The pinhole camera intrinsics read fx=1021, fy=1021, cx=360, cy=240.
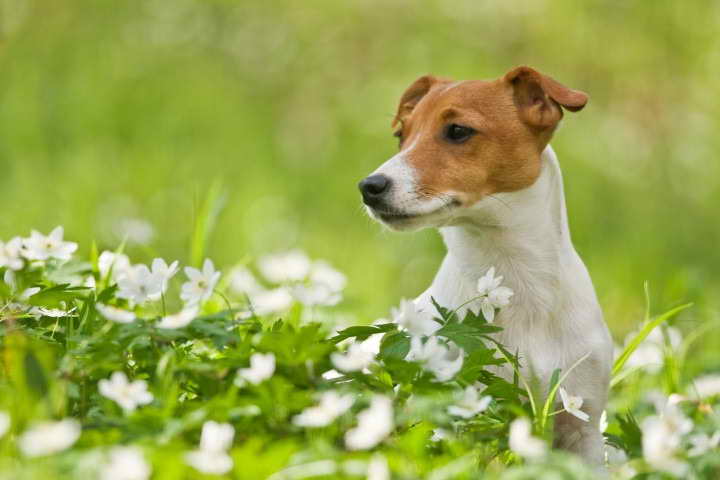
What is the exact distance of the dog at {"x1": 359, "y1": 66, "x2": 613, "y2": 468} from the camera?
3088 mm

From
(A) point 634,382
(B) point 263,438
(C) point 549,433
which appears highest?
(B) point 263,438

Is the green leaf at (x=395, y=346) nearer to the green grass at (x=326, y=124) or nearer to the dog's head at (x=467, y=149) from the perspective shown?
the dog's head at (x=467, y=149)

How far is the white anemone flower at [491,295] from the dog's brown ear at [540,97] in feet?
2.13

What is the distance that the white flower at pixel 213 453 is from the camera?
6.44 feet

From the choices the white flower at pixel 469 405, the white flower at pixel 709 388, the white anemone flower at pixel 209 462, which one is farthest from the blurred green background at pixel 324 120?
the white anemone flower at pixel 209 462

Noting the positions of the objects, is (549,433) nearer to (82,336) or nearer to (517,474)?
→ (517,474)

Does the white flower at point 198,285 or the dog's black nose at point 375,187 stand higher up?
the dog's black nose at point 375,187

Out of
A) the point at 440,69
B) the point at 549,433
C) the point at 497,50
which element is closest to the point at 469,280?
the point at 549,433

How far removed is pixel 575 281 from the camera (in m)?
3.23

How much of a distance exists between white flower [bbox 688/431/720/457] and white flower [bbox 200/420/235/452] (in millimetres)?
1066

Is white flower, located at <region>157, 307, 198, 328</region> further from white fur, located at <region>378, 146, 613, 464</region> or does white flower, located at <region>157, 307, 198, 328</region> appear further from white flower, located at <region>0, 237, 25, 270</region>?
white fur, located at <region>378, 146, 613, 464</region>

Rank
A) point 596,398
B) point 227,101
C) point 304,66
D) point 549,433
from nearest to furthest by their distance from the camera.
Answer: point 549,433, point 596,398, point 227,101, point 304,66

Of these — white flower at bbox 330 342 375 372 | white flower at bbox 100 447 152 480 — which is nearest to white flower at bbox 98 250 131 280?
white flower at bbox 330 342 375 372

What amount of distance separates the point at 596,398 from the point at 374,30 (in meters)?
6.46
